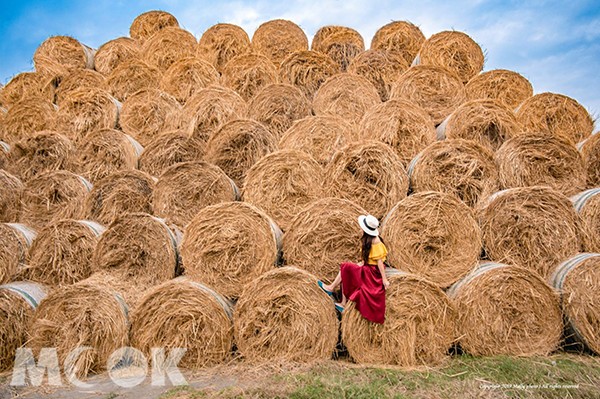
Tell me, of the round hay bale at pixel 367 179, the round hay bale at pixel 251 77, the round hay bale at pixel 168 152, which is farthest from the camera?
the round hay bale at pixel 251 77

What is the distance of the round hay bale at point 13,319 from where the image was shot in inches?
166

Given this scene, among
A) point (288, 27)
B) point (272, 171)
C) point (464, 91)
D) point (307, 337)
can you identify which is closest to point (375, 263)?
point (307, 337)

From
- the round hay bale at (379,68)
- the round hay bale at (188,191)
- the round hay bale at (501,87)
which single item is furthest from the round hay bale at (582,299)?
the round hay bale at (379,68)

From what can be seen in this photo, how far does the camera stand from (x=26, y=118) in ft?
24.6

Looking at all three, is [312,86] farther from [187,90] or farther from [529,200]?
[529,200]

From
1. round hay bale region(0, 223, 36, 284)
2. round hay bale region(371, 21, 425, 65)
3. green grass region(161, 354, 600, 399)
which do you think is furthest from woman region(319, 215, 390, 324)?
round hay bale region(371, 21, 425, 65)

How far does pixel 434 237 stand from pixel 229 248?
214cm

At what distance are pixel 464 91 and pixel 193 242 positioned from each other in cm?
489

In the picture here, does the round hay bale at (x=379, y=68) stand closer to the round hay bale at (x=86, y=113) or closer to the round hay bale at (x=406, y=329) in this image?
the round hay bale at (x=86, y=113)

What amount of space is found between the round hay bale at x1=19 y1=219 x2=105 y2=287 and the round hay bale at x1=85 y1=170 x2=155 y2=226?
0.51m

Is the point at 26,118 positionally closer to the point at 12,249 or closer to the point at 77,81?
the point at 77,81

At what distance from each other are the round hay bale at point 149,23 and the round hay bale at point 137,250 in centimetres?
661

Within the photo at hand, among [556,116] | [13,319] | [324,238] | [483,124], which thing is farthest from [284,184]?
[556,116]

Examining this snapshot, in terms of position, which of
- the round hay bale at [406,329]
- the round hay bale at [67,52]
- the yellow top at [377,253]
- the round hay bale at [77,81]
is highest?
the round hay bale at [67,52]
